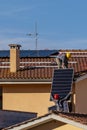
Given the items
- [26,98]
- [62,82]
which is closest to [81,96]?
[26,98]

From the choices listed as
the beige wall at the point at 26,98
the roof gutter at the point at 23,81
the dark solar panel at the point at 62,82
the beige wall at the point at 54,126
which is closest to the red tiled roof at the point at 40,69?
the roof gutter at the point at 23,81

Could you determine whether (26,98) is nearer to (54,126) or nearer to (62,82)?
(62,82)

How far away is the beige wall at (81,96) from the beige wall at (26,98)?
4.18 feet

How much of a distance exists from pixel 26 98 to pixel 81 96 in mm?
2414

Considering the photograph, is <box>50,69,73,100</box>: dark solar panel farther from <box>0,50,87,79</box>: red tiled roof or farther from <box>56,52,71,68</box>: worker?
<box>0,50,87,79</box>: red tiled roof

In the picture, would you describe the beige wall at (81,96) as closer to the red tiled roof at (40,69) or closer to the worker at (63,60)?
the red tiled roof at (40,69)

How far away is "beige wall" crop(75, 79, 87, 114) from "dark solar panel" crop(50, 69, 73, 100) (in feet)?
6.92

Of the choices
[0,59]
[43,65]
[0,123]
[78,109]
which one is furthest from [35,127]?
[0,59]

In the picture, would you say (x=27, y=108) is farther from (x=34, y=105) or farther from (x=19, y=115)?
(x=19, y=115)

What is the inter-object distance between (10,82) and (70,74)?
3273 mm

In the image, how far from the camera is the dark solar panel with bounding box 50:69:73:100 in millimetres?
20234

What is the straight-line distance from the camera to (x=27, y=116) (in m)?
16.4

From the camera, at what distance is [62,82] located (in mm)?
20891

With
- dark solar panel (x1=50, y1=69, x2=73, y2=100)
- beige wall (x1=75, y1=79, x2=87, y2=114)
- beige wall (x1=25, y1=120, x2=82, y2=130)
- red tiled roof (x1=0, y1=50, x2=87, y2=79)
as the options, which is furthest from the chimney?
beige wall (x1=25, y1=120, x2=82, y2=130)
